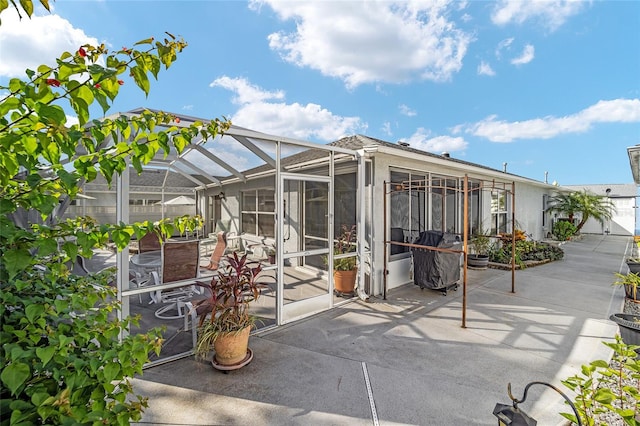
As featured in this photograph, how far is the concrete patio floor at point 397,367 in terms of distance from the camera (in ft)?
8.41

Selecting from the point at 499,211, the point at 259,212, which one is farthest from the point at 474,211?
the point at 259,212

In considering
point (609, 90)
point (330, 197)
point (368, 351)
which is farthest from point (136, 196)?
point (609, 90)

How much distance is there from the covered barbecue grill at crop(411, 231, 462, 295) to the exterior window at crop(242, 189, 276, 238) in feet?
13.8

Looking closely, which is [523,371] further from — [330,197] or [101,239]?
[101,239]

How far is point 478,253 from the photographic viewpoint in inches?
339

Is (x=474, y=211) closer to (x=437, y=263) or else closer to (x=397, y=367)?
(x=437, y=263)

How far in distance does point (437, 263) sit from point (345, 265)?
6.04 feet

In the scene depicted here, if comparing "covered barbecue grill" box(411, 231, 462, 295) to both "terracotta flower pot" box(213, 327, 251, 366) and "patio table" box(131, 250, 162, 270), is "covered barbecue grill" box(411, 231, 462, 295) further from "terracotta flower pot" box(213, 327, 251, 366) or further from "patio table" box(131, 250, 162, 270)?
"patio table" box(131, 250, 162, 270)

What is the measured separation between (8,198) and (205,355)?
299cm

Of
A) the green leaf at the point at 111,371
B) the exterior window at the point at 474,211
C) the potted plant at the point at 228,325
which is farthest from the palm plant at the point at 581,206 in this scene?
the green leaf at the point at 111,371

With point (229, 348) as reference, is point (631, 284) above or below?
above

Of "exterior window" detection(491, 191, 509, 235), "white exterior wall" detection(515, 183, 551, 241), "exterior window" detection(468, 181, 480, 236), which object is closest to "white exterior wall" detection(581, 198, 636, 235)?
"white exterior wall" detection(515, 183, 551, 241)

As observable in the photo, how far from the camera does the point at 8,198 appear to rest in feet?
3.36

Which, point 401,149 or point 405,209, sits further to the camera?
point 405,209
